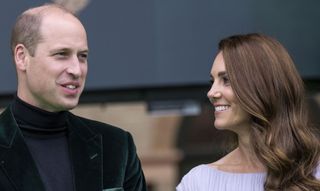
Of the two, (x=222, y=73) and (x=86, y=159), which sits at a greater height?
(x=222, y=73)

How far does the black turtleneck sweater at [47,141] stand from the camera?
3346 mm

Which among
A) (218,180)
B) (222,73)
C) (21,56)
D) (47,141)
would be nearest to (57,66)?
(21,56)

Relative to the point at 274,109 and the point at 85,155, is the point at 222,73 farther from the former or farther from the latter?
the point at 85,155

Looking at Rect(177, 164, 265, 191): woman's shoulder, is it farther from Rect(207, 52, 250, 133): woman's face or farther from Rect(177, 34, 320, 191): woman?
Rect(207, 52, 250, 133): woman's face

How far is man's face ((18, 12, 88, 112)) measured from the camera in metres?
3.33

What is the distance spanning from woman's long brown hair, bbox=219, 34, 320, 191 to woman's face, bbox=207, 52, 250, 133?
31 mm

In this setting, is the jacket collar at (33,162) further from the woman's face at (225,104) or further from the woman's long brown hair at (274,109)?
the woman's long brown hair at (274,109)

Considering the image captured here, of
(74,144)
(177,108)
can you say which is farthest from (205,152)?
(74,144)

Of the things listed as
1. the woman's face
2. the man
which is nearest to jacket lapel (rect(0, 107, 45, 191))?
the man

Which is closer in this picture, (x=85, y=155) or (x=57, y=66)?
(x=57, y=66)

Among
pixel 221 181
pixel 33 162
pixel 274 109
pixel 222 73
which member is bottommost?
pixel 221 181

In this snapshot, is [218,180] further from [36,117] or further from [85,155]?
[36,117]

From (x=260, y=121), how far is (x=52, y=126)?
824mm

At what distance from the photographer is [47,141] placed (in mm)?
3438
